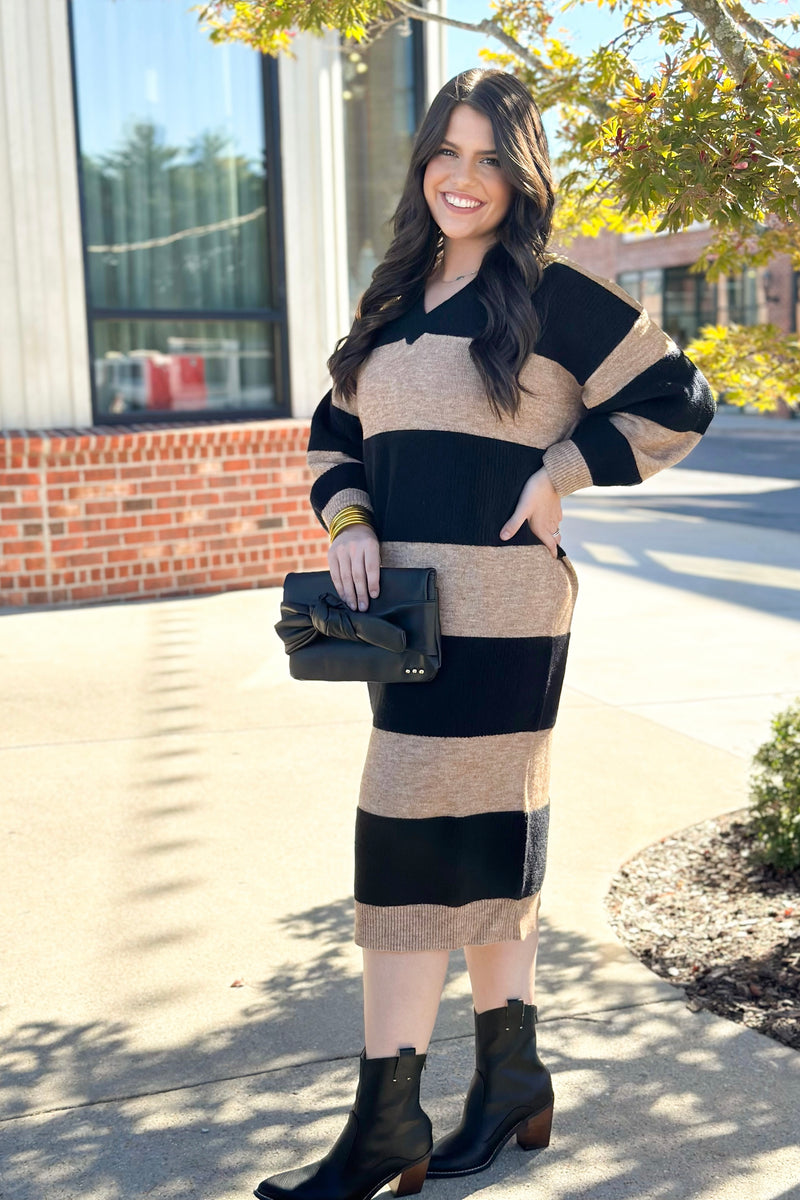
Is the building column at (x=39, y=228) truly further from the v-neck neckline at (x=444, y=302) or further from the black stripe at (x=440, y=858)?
the black stripe at (x=440, y=858)

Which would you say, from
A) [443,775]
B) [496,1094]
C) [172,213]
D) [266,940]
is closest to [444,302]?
[443,775]

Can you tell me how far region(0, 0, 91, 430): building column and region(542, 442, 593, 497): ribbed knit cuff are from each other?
598 centimetres

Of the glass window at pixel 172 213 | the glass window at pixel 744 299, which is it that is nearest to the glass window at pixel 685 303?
the glass window at pixel 744 299

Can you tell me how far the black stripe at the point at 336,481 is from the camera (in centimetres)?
250

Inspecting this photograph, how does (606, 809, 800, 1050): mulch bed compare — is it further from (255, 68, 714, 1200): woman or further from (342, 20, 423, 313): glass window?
(342, 20, 423, 313): glass window

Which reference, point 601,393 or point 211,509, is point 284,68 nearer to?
point 211,509

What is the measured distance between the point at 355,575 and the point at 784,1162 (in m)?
1.31

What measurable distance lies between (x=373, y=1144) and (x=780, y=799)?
1.87 metres

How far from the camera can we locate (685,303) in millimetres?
40469

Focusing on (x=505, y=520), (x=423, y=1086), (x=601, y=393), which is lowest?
(x=423, y=1086)

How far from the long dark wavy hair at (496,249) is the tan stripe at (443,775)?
0.57 m

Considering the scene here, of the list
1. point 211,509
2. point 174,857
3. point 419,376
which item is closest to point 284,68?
point 211,509

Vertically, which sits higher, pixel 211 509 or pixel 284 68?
pixel 284 68

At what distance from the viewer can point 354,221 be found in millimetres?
9156
